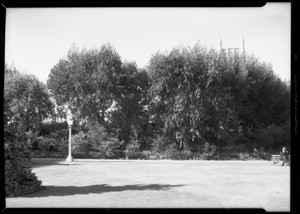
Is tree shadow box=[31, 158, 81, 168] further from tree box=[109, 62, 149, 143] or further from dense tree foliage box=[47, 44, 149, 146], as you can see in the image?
tree box=[109, 62, 149, 143]

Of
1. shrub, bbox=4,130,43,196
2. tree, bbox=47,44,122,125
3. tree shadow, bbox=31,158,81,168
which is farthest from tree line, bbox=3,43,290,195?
shrub, bbox=4,130,43,196

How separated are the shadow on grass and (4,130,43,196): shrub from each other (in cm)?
40

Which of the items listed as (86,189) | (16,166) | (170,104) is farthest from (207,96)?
(16,166)

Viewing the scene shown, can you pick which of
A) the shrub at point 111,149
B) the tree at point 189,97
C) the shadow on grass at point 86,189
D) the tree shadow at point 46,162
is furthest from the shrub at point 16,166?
the tree at point 189,97

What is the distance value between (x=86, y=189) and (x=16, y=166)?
256 centimetres

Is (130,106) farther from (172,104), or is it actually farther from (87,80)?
(87,80)

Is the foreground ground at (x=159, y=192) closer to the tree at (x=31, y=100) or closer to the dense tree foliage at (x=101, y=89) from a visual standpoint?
the tree at (x=31, y=100)

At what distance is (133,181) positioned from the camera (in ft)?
46.9

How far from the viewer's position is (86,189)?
476 inches

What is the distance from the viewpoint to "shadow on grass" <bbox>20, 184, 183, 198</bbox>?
11209mm

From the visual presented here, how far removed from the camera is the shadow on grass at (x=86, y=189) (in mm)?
11209
